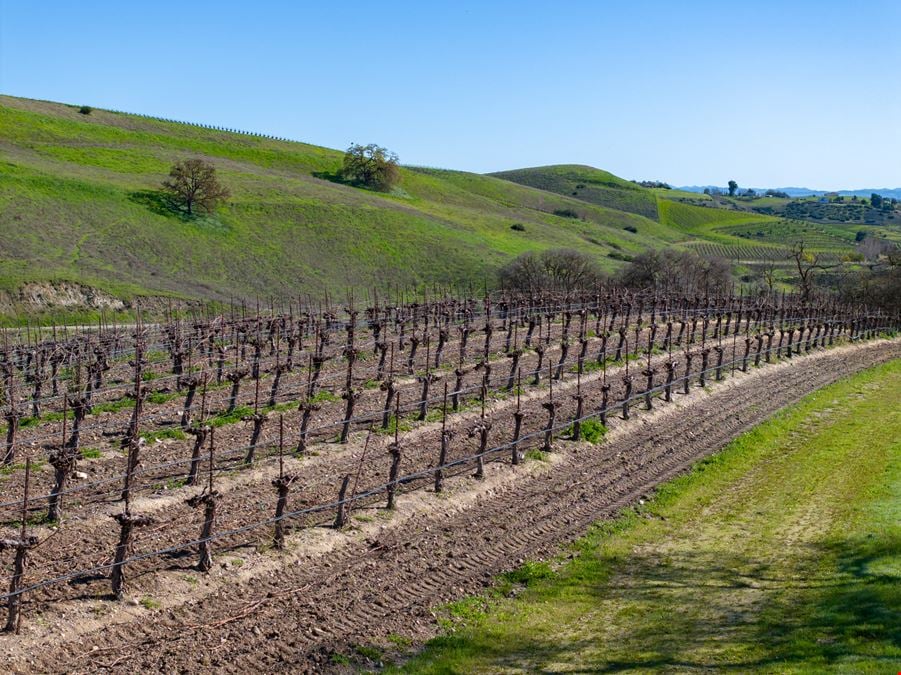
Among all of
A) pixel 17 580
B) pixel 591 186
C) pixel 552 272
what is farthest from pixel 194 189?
pixel 591 186

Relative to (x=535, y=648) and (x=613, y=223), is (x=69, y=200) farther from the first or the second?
(x=613, y=223)

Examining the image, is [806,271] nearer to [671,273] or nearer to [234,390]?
[671,273]

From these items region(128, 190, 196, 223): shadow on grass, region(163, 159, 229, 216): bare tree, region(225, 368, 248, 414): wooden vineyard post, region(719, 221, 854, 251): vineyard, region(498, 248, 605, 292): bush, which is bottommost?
region(225, 368, 248, 414): wooden vineyard post

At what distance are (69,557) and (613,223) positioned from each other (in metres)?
102

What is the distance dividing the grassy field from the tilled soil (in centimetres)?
64

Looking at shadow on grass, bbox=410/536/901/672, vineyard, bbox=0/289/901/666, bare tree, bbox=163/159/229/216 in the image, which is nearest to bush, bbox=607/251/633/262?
bare tree, bbox=163/159/229/216

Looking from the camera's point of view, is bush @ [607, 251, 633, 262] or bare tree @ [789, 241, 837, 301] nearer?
bare tree @ [789, 241, 837, 301]

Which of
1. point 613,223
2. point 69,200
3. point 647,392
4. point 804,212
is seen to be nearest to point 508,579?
point 647,392

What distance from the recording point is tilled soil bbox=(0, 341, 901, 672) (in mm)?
9805

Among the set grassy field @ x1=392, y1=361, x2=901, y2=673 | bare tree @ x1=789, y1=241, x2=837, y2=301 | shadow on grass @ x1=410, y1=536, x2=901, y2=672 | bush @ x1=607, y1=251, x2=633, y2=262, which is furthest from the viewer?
bush @ x1=607, y1=251, x2=633, y2=262

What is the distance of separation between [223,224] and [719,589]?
5233 cm

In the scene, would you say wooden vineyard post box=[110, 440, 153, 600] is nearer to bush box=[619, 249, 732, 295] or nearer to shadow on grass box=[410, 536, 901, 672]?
shadow on grass box=[410, 536, 901, 672]

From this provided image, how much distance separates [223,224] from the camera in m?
59.8

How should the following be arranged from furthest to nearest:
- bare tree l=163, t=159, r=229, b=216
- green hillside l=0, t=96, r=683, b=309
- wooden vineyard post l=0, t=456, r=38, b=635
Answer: bare tree l=163, t=159, r=229, b=216, green hillside l=0, t=96, r=683, b=309, wooden vineyard post l=0, t=456, r=38, b=635
